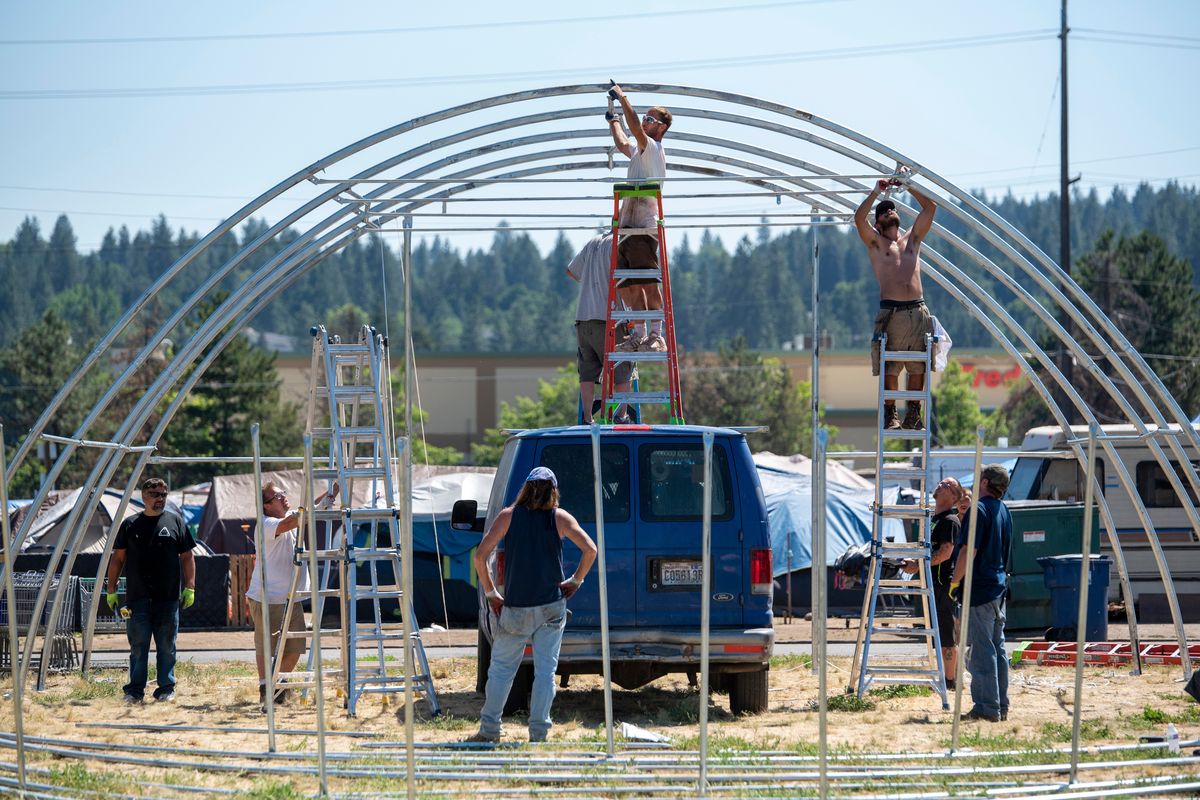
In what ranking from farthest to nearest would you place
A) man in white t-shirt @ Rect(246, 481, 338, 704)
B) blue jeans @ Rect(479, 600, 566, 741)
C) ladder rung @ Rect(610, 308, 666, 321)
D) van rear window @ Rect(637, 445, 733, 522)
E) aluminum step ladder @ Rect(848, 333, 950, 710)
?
ladder rung @ Rect(610, 308, 666, 321)
man in white t-shirt @ Rect(246, 481, 338, 704)
aluminum step ladder @ Rect(848, 333, 950, 710)
van rear window @ Rect(637, 445, 733, 522)
blue jeans @ Rect(479, 600, 566, 741)

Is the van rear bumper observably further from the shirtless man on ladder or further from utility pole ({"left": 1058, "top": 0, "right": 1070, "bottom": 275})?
utility pole ({"left": 1058, "top": 0, "right": 1070, "bottom": 275})

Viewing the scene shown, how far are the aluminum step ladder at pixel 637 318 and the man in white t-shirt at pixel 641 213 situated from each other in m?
0.10

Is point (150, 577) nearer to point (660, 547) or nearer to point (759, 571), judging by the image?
point (660, 547)

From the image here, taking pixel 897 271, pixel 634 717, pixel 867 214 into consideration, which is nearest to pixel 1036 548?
pixel 897 271

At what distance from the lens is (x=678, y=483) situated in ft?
33.5

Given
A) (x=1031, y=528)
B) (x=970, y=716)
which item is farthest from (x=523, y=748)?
(x=1031, y=528)

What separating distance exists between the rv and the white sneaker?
9000 mm

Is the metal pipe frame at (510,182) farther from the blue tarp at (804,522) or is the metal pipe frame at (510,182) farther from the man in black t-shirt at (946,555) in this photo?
the blue tarp at (804,522)

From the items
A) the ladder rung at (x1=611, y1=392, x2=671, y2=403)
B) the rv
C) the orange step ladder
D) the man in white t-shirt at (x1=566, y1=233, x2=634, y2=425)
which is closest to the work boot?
the ladder rung at (x1=611, y1=392, x2=671, y2=403)

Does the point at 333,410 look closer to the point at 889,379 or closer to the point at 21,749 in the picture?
the point at 21,749

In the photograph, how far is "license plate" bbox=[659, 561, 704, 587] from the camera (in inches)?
396

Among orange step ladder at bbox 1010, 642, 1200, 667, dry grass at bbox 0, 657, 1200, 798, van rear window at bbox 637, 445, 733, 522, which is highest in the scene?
van rear window at bbox 637, 445, 733, 522

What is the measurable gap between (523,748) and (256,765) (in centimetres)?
160

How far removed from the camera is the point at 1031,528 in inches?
701
